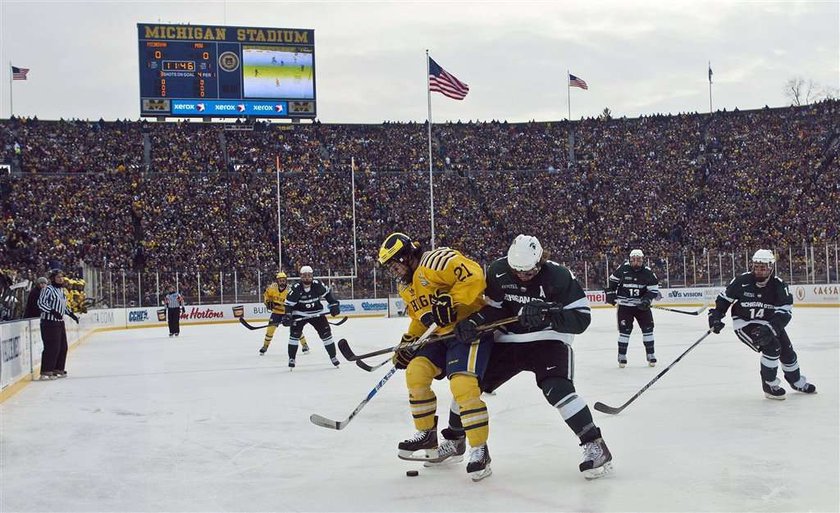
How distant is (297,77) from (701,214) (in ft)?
54.3

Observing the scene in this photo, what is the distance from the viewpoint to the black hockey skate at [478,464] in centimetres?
490

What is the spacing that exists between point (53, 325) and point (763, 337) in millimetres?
8705

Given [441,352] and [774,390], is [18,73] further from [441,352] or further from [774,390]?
[441,352]

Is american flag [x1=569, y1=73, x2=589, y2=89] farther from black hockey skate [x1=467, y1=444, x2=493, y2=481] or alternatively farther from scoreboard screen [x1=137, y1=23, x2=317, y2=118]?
black hockey skate [x1=467, y1=444, x2=493, y2=481]

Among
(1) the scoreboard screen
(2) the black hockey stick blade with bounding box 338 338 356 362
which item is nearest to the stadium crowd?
(1) the scoreboard screen

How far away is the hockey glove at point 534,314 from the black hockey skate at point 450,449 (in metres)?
0.97

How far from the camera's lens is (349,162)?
3609cm

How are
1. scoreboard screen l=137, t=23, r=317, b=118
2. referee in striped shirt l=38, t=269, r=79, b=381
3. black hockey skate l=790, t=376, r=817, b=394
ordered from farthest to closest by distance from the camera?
1. scoreboard screen l=137, t=23, r=317, b=118
2. referee in striped shirt l=38, t=269, r=79, b=381
3. black hockey skate l=790, t=376, r=817, b=394

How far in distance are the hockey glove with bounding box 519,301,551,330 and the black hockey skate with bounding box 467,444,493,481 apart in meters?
0.75

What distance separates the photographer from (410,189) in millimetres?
34750

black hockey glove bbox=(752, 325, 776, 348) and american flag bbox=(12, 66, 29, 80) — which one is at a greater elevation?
american flag bbox=(12, 66, 29, 80)

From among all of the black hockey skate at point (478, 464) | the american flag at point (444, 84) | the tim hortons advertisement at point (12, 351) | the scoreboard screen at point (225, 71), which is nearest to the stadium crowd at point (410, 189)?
the scoreboard screen at point (225, 71)

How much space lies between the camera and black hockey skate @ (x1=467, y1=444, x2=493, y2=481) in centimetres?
490

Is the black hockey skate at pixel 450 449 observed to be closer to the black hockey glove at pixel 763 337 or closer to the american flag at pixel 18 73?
the black hockey glove at pixel 763 337
